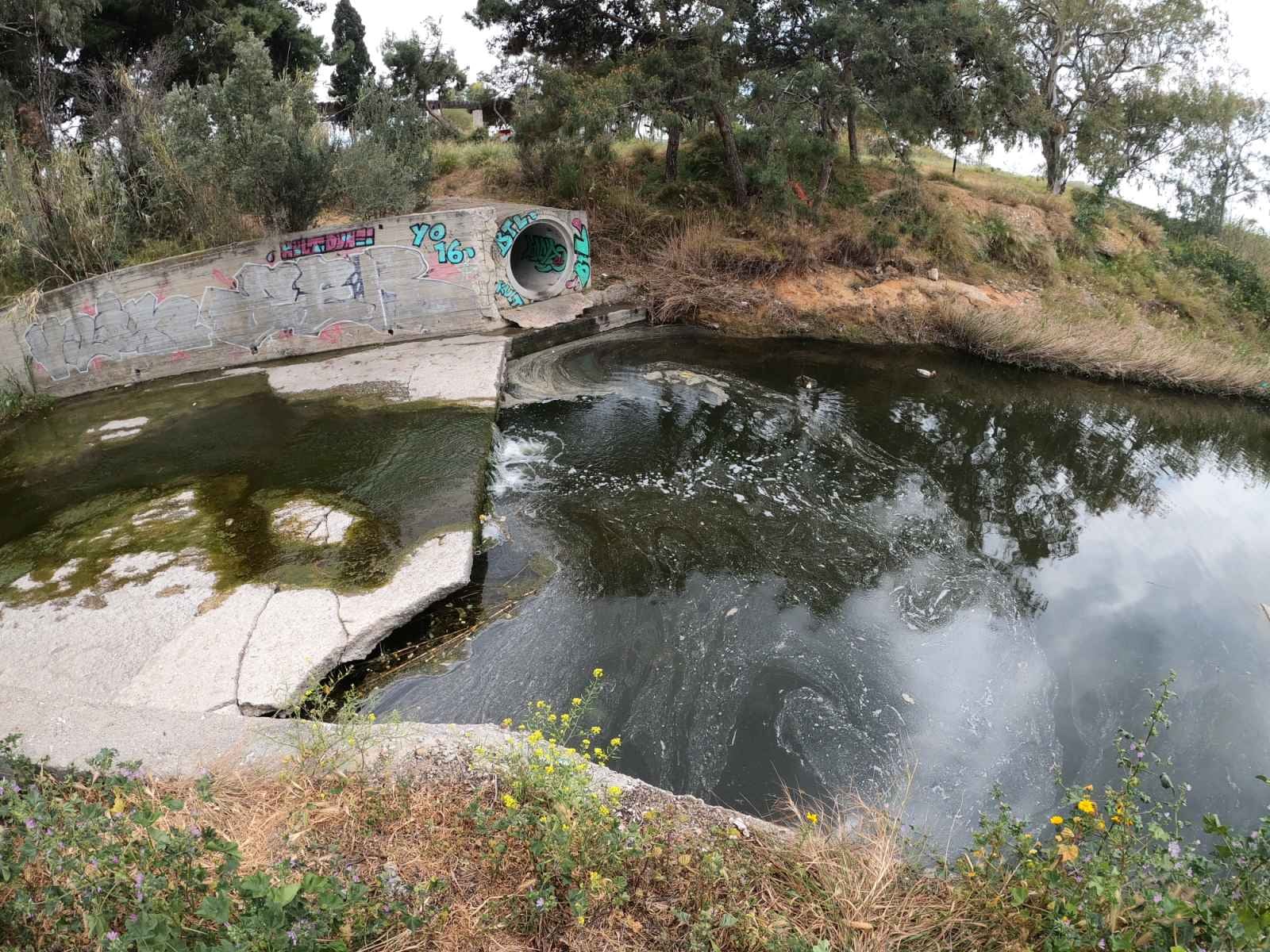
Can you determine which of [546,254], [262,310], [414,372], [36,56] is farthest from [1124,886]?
[36,56]

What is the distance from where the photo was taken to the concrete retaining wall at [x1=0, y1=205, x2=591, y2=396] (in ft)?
35.7

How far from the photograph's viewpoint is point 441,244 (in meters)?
12.4

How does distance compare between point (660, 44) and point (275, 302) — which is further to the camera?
point (660, 44)

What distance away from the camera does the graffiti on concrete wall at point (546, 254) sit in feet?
48.1

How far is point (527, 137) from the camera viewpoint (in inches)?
578

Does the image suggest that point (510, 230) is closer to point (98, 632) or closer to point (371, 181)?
point (371, 181)

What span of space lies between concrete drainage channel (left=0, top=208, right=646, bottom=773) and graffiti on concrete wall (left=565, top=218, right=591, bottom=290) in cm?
399

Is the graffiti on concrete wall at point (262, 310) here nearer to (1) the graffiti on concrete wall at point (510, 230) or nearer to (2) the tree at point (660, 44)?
(1) the graffiti on concrete wall at point (510, 230)

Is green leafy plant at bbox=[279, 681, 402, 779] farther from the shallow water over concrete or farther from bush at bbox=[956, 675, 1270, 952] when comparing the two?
bush at bbox=[956, 675, 1270, 952]

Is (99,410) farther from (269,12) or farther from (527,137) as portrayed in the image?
(269,12)

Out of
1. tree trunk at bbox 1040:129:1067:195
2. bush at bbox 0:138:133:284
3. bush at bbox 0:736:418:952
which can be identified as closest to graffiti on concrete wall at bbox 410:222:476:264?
bush at bbox 0:138:133:284

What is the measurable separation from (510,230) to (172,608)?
370 inches

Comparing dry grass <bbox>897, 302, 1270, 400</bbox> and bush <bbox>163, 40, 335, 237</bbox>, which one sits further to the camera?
dry grass <bbox>897, 302, 1270, 400</bbox>

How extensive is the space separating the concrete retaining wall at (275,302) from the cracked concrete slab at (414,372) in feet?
2.13
